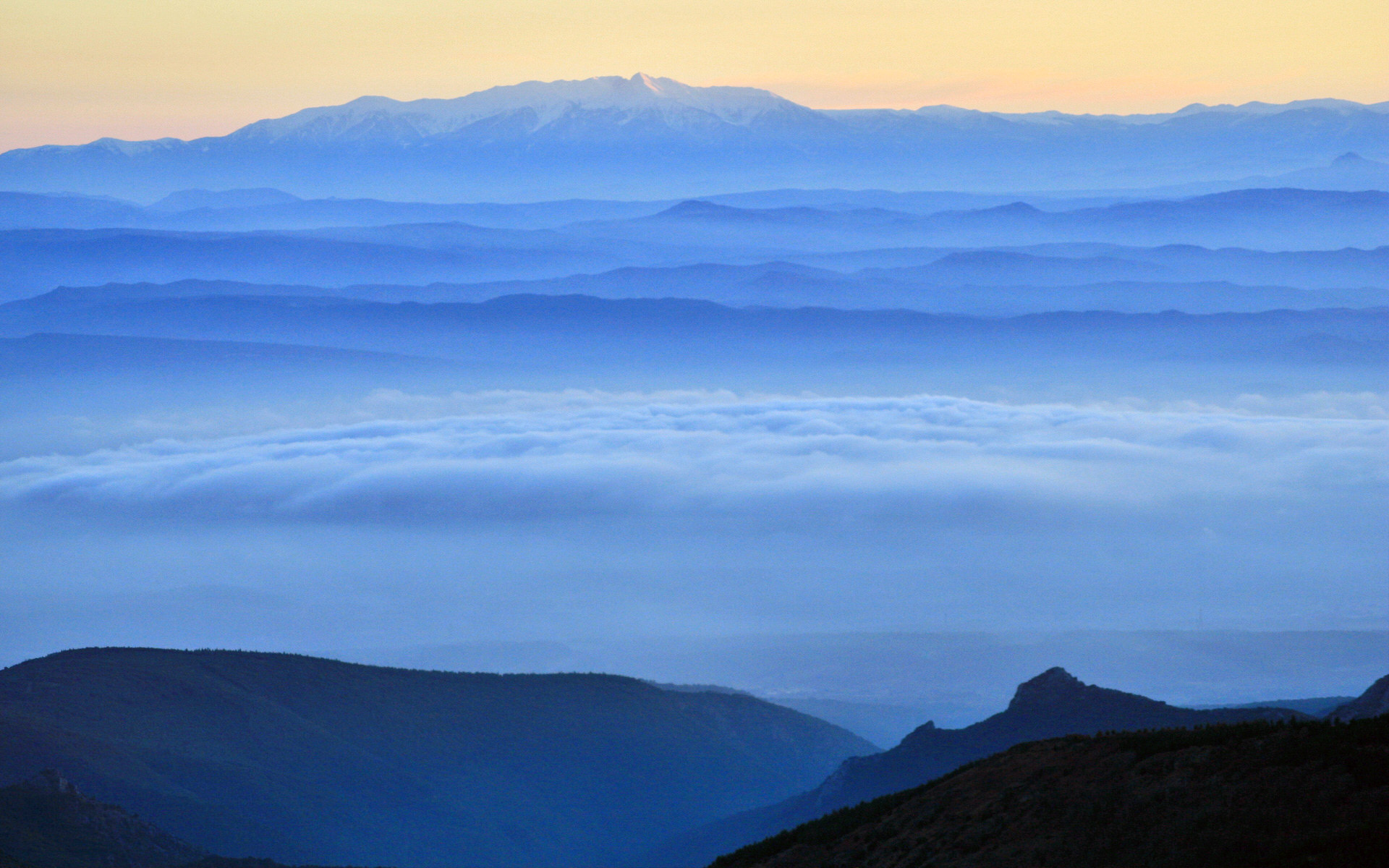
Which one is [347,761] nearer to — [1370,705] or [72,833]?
[72,833]

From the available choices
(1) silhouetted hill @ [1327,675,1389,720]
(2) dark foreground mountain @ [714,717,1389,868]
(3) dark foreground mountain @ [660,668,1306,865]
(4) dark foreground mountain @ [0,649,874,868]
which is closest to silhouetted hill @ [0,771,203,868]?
(4) dark foreground mountain @ [0,649,874,868]

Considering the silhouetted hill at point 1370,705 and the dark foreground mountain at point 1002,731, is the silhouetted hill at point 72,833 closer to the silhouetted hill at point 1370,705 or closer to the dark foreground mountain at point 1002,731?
the dark foreground mountain at point 1002,731

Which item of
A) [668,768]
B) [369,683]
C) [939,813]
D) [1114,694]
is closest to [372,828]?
[369,683]

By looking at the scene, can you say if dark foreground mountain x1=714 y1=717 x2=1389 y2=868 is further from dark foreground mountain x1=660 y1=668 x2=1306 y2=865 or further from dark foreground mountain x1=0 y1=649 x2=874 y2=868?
dark foreground mountain x1=0 y1=649 x2=874 y2=868

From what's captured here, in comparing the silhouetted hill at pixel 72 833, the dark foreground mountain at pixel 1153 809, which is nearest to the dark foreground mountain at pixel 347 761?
the silhouetted hill at pixel 72 833

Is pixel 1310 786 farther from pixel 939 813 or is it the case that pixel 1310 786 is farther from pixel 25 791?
pixel 25 791
